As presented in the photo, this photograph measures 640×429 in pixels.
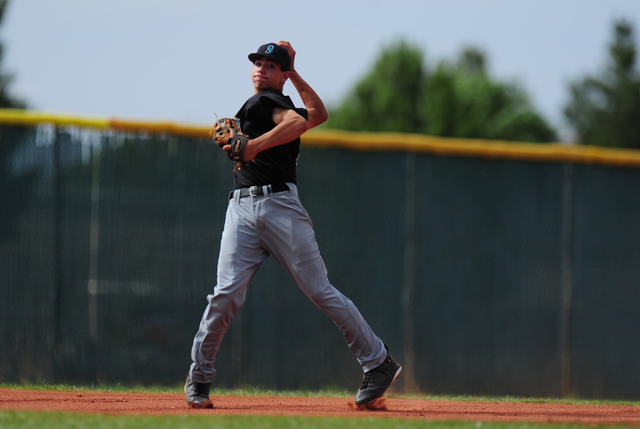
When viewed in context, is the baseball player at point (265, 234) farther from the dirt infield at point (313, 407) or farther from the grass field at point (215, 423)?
the grass field at point (215, 423)

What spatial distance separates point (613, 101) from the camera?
50375 millimetres

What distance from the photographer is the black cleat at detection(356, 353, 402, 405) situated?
4.59 meters

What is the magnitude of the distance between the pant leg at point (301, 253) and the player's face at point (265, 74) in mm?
662

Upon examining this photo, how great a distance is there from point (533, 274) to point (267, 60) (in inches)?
184

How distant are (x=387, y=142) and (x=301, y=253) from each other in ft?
12.2

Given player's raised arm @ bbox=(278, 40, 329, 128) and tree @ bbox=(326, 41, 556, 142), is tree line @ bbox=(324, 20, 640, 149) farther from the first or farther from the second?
player's raised arm @ bbox=(278, 40, 329, 128)

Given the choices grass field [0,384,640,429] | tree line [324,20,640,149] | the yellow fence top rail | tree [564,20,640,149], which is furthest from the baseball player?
tree [564,20,640,149]

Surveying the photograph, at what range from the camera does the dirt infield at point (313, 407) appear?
4.41m

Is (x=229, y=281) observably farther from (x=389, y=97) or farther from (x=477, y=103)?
(x=477, y=103)

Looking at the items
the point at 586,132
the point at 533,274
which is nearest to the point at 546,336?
the point at 533,274

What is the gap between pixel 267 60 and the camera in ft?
15.0

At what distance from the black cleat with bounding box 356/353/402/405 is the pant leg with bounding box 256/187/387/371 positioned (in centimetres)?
19

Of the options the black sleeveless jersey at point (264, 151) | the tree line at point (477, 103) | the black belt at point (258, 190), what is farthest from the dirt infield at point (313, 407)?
the tree line at point (477, 103)

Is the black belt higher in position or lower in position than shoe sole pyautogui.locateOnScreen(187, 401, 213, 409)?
higher
